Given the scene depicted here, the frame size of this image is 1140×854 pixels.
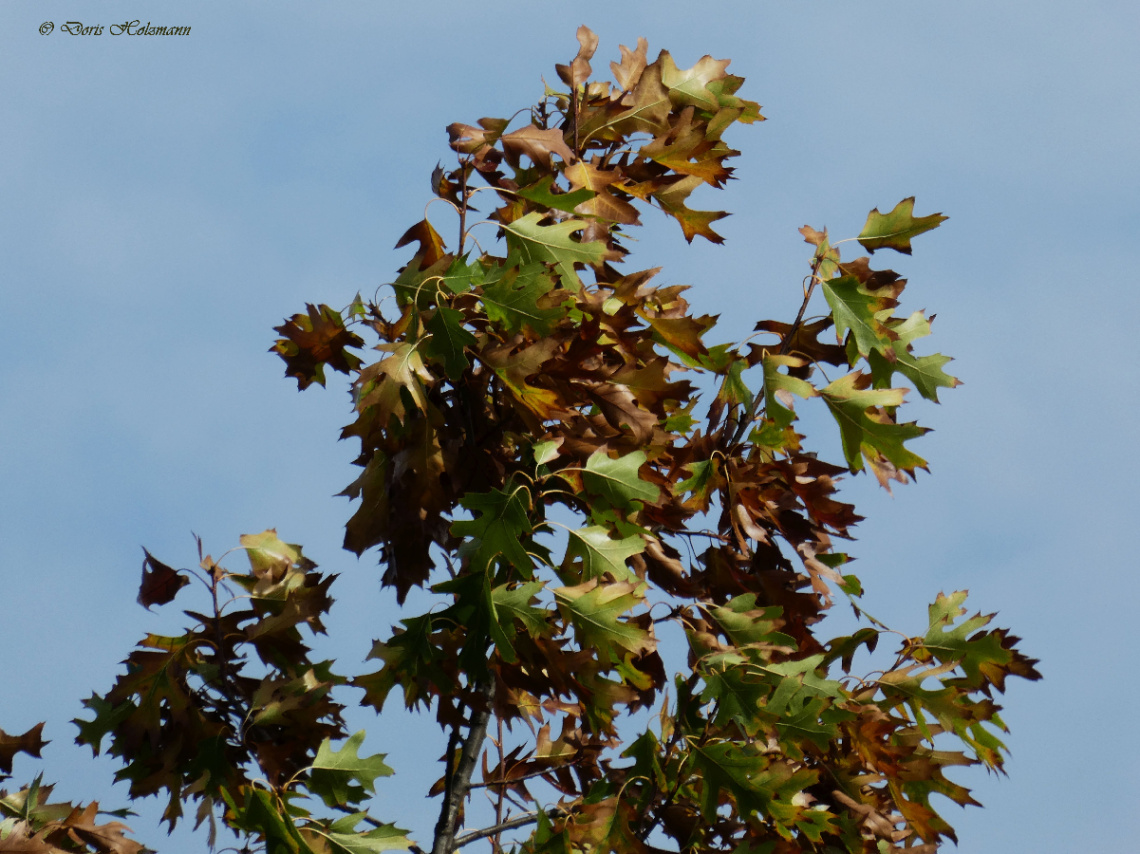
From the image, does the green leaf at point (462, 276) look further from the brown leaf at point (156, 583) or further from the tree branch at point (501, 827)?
the tree branch at point (501, 827)

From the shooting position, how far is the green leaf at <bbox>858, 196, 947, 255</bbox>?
3.27 meters

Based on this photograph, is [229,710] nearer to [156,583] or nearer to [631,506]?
[156,583]

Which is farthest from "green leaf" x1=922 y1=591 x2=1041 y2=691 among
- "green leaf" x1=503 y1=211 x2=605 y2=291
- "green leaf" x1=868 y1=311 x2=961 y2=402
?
"green leaf" x1=503 y1=211 x2=605 y2=291

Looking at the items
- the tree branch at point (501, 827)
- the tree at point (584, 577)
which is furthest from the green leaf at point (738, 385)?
the tree branch at point (501, 827)

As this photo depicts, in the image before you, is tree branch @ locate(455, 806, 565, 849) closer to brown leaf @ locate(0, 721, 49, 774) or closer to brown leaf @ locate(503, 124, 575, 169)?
brown leaf @ locate(0, 721, 49, 774)

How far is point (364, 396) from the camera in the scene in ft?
8.64

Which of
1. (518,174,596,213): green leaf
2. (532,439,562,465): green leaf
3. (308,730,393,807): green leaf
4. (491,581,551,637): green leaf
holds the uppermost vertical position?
(518,174,596,213): green leaf

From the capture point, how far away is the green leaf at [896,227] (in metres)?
3.27

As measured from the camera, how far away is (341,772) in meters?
2.80

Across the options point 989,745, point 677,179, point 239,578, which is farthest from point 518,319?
point 989,745

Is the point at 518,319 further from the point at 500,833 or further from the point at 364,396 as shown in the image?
the point at 500,833

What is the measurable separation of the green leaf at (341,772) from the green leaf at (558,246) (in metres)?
1.34

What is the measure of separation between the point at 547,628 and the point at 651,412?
2.33ft

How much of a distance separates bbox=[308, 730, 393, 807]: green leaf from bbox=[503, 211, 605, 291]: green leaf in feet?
4.41
